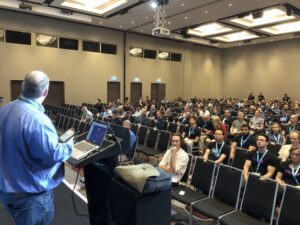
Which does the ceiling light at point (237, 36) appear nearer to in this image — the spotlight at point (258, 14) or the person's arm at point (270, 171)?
the spotlight at point (258, 14)

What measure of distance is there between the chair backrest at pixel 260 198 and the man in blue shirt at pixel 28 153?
2.23 metres

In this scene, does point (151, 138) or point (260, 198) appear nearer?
point (260, 198)

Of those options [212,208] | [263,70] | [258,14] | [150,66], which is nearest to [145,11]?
[258,14]

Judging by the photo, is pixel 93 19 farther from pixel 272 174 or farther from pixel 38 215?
pixel 38 215

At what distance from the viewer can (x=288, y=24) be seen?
13977mm

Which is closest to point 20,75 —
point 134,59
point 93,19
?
point 93,19

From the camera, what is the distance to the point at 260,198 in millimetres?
3010

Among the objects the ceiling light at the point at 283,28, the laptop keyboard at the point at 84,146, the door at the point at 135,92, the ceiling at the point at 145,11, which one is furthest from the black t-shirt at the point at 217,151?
the door at the point at 135,92

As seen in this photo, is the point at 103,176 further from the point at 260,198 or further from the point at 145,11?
the point at 145,11

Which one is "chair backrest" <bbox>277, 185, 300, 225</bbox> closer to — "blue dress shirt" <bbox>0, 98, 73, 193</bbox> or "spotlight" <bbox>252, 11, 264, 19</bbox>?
"blue dress shirt" <bbox>0, 98, 73, 193</bbox>

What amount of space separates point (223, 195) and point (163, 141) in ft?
9.06

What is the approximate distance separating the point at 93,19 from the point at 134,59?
4019 mm

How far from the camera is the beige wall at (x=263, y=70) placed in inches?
707

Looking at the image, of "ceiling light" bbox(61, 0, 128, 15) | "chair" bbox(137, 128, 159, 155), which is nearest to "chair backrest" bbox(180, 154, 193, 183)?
"chair" bbox(137, 128, 159, 155)
